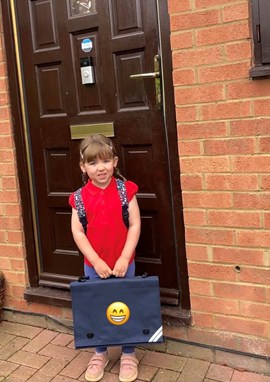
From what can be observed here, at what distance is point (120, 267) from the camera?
2.76 meters

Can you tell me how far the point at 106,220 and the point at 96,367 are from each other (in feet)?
3.06

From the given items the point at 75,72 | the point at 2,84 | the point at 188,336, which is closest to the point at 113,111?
the point at 75,72

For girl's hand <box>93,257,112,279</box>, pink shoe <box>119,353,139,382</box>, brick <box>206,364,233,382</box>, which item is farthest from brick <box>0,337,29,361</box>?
brick <box>206,364,233,382</box>

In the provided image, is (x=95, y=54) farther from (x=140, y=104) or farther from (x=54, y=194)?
(x=54, y=194)

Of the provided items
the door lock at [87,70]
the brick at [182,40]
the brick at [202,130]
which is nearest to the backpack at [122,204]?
the brick at [202,130]

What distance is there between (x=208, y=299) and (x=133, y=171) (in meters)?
0.97

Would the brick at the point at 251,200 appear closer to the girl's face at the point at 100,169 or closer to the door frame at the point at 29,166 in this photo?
the door frame at the point at 29,166

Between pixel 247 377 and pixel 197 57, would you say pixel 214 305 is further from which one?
pixel 197 57

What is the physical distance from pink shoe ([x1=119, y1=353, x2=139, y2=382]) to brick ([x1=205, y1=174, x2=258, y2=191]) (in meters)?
1.18

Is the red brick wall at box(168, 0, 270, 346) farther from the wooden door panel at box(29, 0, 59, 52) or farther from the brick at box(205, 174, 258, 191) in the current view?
the wooden door panel at box(29, 0, 59, 52)

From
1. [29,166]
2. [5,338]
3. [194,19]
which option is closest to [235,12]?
[194,19]

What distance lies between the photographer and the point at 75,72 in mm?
3172

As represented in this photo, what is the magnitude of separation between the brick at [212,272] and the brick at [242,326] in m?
0.26

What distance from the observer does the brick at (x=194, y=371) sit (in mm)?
2758
